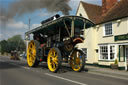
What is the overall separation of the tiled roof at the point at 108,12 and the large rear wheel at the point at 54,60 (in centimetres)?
746

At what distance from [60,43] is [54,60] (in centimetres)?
139

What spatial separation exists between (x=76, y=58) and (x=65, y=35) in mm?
1942

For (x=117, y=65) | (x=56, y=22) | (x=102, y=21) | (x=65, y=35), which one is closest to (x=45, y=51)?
(x=65, y=35)

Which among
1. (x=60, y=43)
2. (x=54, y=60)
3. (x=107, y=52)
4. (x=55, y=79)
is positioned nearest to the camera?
(x=55, y=79)

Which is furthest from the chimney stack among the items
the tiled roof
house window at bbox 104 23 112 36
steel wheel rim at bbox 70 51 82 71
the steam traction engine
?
steel wheel rim at bbox 70 51 82 71

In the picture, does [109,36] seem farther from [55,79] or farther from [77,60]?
[55,79]

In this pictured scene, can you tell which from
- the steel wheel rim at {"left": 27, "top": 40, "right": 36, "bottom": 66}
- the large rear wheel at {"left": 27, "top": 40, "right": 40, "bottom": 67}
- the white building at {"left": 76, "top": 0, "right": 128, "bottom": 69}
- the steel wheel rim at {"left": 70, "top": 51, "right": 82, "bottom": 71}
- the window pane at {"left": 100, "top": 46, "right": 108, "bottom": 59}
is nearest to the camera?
the steel wheel rim at {"left": 70, "top": 51, "right": 82, "bottom": 71}

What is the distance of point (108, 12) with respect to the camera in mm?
17875

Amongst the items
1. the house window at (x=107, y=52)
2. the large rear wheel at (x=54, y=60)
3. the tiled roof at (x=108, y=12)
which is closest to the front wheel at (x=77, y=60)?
the large rear wheel at (x=54, y=60)

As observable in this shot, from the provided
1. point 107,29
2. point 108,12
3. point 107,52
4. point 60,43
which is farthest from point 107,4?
point 60,43

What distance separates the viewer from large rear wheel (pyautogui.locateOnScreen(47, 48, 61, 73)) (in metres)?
10.2

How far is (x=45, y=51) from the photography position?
41.1ft

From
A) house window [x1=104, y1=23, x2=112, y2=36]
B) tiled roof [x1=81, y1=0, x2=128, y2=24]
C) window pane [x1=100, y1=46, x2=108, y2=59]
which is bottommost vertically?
window pane [x1=100, y1=46, x2=108, y2=59]

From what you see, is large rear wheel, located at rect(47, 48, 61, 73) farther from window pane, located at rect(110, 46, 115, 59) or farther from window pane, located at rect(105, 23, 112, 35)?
window pane, located at rect(105, 23, 112, 35)
